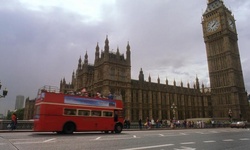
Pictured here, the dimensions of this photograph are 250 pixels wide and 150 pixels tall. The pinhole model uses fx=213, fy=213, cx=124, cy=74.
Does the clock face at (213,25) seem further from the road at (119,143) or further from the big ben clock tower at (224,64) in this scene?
the road at (119,143)

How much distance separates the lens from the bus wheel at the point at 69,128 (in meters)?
17.3

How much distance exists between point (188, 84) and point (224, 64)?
1372 cm

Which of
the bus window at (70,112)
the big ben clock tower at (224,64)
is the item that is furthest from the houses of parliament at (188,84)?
the bus window at (70,112)

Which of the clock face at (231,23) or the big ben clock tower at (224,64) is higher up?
the clock face at (231,23)

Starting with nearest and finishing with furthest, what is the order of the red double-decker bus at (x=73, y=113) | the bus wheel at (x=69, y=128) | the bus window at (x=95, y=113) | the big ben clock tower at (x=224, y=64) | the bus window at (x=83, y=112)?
1. the red double-decker bus at (x=73, y=113)
2. the bus wheel at (x=69, y=128)
3. the bus window at (x=83, y=112)
4. the bus window at (x=95, y=113)
5. the big ben clock tower at (x=224, y=64)

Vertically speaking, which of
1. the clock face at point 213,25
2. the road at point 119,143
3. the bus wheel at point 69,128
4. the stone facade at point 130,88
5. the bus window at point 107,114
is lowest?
the road at point 119,143

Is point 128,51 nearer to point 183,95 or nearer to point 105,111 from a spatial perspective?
point 183,95

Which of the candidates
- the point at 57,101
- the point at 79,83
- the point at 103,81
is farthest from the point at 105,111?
the point at 79,83

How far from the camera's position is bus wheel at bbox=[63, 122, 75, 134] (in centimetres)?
1729

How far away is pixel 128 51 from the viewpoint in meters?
58.0

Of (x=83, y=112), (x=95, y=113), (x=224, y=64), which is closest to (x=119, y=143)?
(x=83, y=112)

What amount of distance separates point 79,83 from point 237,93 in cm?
4985

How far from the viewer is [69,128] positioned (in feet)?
57.8

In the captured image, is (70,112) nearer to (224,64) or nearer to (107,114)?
(107,114)
